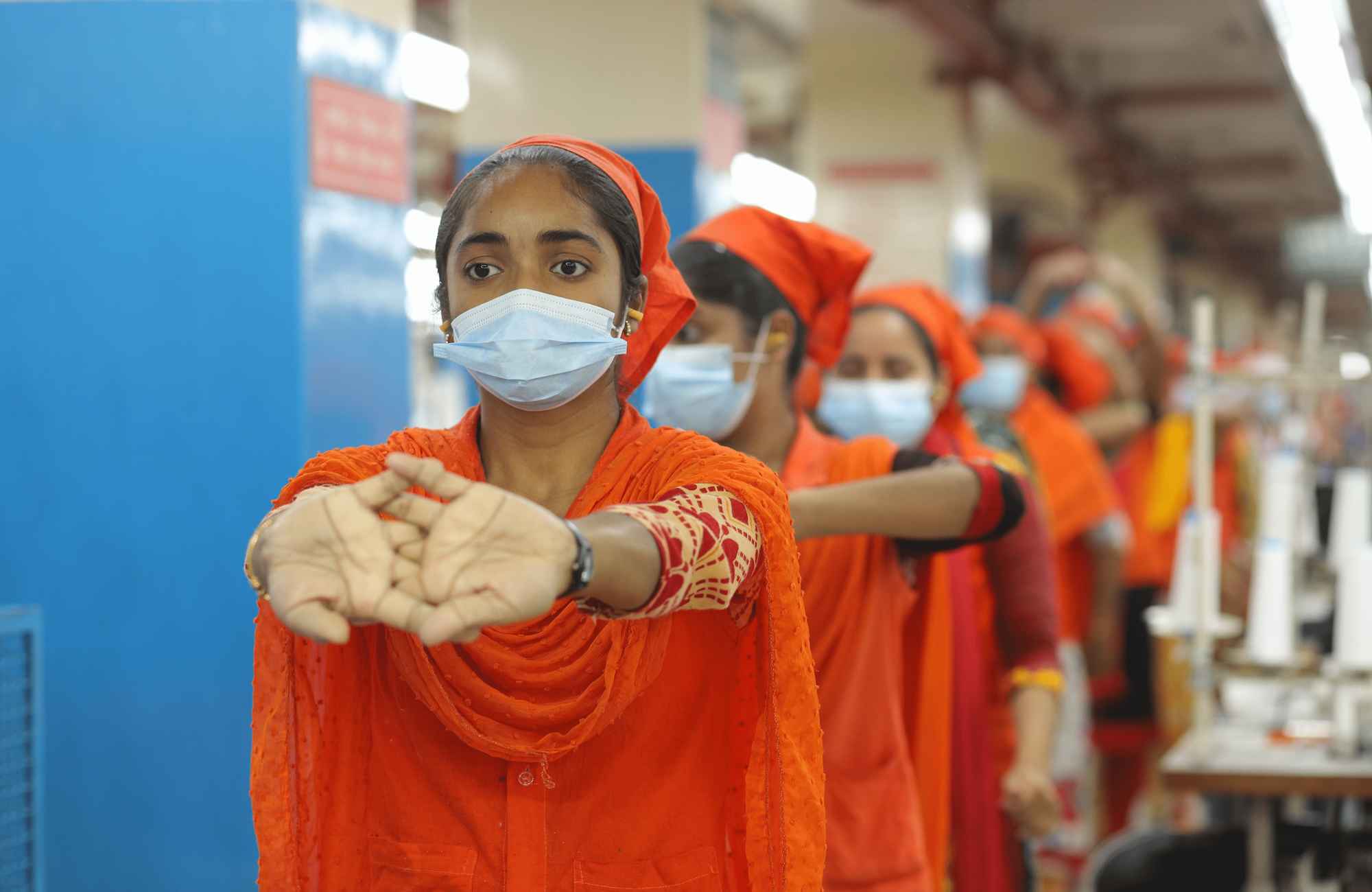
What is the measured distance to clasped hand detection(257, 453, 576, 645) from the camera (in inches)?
46.8

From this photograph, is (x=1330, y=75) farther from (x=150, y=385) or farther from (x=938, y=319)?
(x=150, y=385)

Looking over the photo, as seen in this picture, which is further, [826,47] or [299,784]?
[826,47]

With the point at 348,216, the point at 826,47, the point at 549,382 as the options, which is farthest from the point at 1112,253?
the point at 549,382

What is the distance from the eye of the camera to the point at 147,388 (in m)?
3.05

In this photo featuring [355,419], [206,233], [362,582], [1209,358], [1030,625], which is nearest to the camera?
[362,582]

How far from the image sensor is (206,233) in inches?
120

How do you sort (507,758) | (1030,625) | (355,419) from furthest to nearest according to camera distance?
(355,419), (1030,625), (507,758)

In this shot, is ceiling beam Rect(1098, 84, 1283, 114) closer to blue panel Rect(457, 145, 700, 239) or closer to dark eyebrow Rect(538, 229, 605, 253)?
blue panel Rect(457, 145, 700, 239)

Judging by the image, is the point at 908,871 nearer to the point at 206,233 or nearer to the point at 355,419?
the point at 355,419

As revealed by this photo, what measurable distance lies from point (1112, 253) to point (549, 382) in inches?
581

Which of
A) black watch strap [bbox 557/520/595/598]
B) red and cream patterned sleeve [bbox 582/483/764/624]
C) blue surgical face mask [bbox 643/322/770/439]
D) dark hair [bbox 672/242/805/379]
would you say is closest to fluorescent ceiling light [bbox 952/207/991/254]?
dark hair [bbox 672/242/805/379]

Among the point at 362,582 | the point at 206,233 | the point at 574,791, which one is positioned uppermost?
the point at 206,233

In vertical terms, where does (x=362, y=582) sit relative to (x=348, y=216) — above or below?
below

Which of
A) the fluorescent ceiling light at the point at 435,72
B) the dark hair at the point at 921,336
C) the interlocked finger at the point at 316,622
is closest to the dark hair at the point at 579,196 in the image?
the interlocked finger at the point at 316,622
